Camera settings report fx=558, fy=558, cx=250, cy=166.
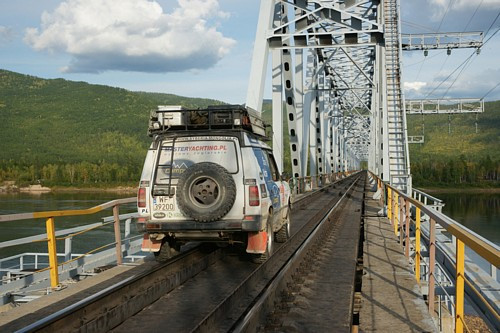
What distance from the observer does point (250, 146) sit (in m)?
9.12

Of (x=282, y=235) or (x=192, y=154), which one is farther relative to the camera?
(x=282, y=235)

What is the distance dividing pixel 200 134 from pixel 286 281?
9.13ft

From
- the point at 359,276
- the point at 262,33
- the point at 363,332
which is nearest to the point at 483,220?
the point at 262,33

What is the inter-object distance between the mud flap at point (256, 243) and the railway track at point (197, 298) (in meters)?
0.29

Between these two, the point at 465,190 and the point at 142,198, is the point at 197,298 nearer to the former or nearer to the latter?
the point at 142,198

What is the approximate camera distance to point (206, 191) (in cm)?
864

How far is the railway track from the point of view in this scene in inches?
226

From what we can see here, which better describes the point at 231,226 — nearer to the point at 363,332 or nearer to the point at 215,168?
the point at 215,168

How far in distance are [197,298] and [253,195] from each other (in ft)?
6.70

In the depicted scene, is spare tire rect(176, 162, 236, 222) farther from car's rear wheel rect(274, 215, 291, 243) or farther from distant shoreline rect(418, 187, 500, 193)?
distant shoreline rect(418, 187, 500, 193)

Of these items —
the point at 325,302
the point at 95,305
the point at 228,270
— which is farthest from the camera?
the point at 228,270

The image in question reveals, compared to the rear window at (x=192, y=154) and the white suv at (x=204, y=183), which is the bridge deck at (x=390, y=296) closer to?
the white suv at (x=204, y=183)

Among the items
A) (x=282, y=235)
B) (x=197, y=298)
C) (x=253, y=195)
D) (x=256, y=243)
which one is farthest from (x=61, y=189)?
(x=197, y=298)

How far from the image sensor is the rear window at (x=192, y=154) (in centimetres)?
896
